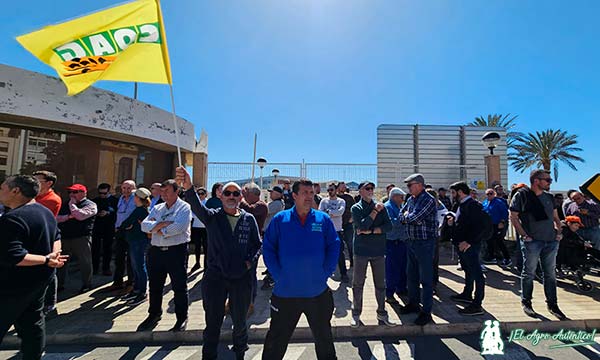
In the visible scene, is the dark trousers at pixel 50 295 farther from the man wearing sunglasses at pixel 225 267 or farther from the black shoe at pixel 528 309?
the black shoe at pixel 528 309

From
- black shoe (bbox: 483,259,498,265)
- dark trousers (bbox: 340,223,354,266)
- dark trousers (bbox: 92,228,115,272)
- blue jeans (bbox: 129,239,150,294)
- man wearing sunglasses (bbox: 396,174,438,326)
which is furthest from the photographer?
black shoe (bbox: 483,259,498,265)

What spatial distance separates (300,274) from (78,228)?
4931mm

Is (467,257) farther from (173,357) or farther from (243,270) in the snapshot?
(173,357)

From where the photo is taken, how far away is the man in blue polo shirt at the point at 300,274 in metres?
2.48

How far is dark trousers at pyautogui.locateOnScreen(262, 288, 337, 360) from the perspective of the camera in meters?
2.47

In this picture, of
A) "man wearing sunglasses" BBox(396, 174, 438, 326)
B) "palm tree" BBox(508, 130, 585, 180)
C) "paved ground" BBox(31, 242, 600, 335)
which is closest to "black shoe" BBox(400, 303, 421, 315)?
"man wearing sunglasses" BBox(396, 174, 438, 326)

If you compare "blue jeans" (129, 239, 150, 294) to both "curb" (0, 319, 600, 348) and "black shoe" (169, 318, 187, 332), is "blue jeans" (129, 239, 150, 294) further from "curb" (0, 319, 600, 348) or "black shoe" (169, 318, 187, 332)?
"black shoe" (169, 318, 187, 332)

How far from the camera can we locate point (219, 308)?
2955 millimetres

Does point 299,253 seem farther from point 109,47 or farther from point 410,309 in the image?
point 109,47

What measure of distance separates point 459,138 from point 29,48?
13.3 metres

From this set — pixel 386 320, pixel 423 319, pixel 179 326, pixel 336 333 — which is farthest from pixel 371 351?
pixel 179 326

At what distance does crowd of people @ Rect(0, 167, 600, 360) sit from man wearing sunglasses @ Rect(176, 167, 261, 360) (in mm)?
11

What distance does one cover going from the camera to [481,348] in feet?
11.4

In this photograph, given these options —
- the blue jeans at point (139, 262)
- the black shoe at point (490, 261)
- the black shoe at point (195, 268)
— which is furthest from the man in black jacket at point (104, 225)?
the black shoe at point (490, 261)
